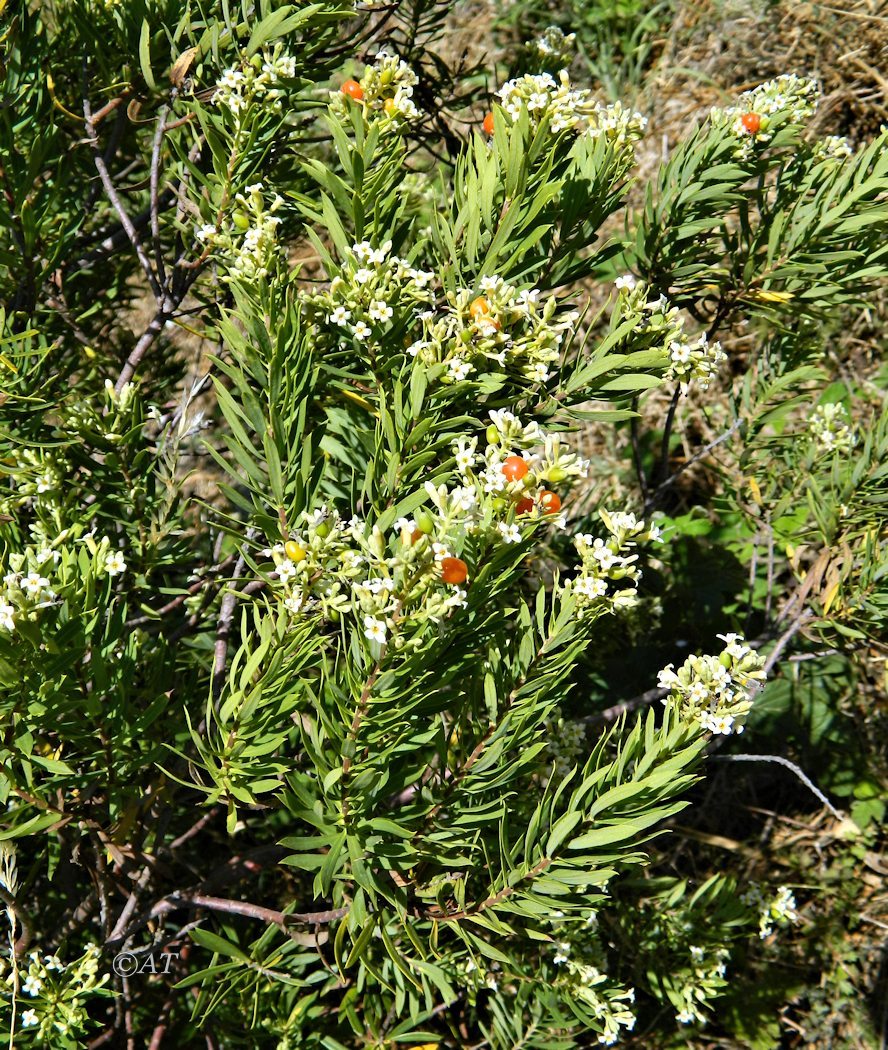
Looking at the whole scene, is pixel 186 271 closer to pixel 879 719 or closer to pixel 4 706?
pixel 4 706

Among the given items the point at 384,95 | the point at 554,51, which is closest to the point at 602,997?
the point at 384,95

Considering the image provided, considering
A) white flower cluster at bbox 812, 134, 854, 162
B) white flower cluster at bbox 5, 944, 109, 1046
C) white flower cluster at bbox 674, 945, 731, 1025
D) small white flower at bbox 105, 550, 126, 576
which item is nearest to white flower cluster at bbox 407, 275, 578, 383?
small white flower at bbox 105, 550, 126, 576

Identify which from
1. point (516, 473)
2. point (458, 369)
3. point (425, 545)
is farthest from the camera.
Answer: point (458, 369)

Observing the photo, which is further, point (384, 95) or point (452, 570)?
point (384, 95)

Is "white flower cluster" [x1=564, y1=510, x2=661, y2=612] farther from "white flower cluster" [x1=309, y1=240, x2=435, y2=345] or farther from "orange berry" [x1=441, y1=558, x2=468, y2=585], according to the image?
"white flower cluster" [x1=309, y1=240, x2=435, y2=345]

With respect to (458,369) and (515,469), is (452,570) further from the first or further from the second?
(458,369)

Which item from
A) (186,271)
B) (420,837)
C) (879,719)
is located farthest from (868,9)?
(420,837)
